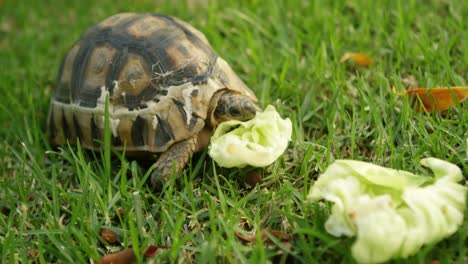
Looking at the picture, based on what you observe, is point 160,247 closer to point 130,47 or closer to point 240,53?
point 130,47

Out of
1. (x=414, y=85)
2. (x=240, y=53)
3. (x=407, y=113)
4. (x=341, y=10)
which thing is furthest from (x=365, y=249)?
(x=341, y=10)

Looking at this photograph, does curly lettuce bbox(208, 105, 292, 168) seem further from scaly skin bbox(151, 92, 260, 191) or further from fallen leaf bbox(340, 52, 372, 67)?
fallen leaf bbox(340, 52, 372, 67)

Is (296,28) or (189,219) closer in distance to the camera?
(189,219)

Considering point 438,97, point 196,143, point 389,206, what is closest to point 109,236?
point 196,143

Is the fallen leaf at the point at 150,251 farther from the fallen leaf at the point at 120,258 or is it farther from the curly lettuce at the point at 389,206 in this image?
the curly lettuce at the point at 389,206

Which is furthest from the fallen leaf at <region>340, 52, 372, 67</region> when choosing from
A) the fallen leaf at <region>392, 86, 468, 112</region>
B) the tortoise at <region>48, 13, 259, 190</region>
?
the tortoise at <region>48, 13, 259, 190</region>

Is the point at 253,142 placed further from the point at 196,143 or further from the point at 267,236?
the point at 267,236

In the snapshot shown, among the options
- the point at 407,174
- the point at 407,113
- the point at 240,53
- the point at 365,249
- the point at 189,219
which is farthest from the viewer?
the point at 240,53
